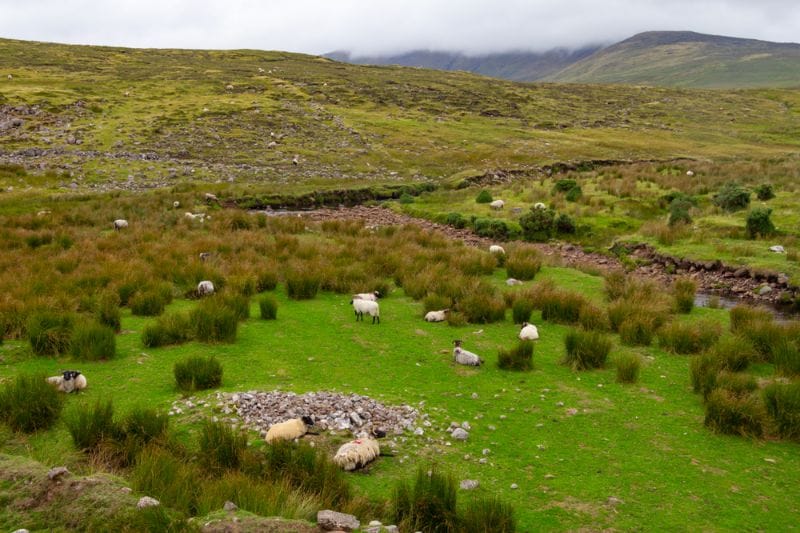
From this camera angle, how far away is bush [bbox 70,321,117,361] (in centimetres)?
862

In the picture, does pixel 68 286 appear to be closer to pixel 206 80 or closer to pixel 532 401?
pixel 532 401

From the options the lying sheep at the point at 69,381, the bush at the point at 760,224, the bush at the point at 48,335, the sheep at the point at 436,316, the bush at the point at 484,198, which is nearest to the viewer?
the lying sheep at the point at 69,381

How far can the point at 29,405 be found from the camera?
6.39 meters

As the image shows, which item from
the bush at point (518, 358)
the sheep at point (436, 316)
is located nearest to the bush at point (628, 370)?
the bush at point (518, 358)

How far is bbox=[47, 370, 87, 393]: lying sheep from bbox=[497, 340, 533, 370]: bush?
612 cm

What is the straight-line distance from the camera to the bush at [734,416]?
6707mm

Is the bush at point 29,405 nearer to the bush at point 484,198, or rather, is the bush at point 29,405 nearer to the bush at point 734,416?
the bush at point 734,416

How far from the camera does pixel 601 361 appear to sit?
29.0 ft

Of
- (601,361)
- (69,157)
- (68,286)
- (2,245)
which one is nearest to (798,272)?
(601,361)

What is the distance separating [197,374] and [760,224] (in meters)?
18.4

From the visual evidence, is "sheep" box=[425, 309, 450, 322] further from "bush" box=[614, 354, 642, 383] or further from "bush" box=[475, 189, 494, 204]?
"bush" box=[475, 189, 494, 204]

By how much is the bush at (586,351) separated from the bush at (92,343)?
289 inches

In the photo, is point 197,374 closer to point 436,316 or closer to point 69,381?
point 69,381

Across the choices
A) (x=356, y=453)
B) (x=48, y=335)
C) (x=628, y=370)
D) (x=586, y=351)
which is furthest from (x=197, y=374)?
(x=628, y=370)
